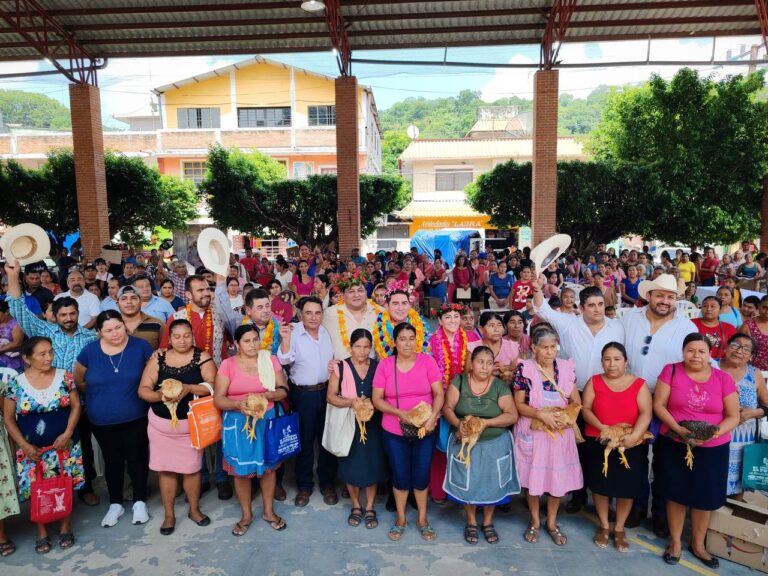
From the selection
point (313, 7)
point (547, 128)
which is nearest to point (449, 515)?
point (313, 7)

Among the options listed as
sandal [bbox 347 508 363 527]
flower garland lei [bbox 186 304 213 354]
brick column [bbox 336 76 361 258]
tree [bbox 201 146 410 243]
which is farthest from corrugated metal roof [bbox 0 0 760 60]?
sandal [bbox 347 508 363 527]

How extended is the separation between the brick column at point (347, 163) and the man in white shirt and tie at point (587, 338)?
33.0 feet

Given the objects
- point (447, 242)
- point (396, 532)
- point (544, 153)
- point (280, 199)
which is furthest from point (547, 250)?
point (447, 242)

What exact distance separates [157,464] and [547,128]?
12212mm

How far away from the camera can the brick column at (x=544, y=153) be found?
13125 mm

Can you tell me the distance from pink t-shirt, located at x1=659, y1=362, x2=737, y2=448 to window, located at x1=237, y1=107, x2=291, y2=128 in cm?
2924

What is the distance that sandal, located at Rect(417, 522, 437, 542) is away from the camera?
12.3 feet

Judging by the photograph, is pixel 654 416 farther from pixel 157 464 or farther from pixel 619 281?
pixel 619 281

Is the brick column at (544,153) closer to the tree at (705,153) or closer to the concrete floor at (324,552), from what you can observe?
the tree at (705,153)

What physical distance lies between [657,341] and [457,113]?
221ft

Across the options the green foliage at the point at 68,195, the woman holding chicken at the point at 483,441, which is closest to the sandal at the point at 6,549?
the woman holding chicken at the point at 483,441

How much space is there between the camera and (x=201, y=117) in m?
30.4

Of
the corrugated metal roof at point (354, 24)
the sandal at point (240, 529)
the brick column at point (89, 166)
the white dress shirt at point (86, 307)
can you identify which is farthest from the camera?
the brick column at point (89, 166)

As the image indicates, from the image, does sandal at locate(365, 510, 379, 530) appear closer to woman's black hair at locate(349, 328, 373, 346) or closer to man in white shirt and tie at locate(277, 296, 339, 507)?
man in white shirt and tie at locate(277, 296, 339, 507)
